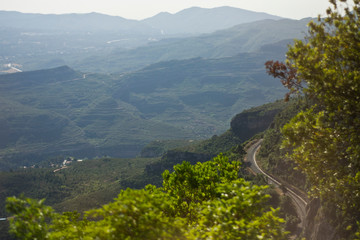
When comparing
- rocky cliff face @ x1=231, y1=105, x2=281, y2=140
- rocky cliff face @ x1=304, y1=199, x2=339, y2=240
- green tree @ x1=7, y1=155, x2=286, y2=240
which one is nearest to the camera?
green tree @ x1=7, y1=155, x2=286, y2=240

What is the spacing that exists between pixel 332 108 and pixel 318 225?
2591 cm

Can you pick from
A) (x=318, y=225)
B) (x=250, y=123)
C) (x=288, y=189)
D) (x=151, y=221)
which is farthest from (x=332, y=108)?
(x=250, y=123)

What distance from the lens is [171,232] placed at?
1694cm

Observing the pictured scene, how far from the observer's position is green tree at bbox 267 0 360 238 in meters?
21.8

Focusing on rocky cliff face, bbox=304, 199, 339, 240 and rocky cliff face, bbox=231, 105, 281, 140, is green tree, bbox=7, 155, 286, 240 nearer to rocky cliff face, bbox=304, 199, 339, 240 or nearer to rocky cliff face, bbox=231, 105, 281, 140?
rocky cliff face, bbox=304, 199, 339, 240

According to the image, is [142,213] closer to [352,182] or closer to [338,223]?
[352,182]

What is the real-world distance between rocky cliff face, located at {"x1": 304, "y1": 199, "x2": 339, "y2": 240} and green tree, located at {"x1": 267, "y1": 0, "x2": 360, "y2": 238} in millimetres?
16715

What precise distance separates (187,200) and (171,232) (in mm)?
12886

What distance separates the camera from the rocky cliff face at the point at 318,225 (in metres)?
39.8

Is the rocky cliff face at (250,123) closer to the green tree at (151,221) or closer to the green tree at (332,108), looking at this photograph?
the green tree at (332,108)

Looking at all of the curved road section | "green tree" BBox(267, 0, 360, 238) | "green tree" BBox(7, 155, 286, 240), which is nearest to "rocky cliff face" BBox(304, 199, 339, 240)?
the curved road section

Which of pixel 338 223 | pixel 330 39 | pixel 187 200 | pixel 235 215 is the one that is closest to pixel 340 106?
pixel 330 39

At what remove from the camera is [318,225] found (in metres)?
43.3

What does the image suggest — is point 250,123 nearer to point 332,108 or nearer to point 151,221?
point 332,108
